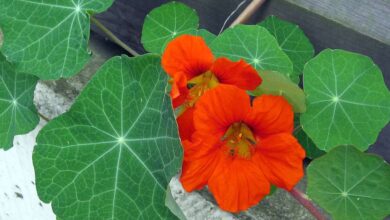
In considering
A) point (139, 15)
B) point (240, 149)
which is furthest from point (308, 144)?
point (139, 15)

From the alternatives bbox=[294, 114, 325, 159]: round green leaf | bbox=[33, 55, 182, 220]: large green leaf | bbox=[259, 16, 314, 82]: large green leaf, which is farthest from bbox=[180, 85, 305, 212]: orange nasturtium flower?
bbox=[259, 16, 314, 82]: large green leaf

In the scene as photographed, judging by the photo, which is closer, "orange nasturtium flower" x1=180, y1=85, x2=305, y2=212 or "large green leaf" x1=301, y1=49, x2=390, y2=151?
"orange nasturtium flower" x1=180, y1=85, x2=305, y2=212

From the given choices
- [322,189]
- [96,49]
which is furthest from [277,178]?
[96,49]

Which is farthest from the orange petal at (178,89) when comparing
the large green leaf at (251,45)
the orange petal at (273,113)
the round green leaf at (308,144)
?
the round green leaf at (308,144)

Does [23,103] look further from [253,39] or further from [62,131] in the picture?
[253,39]

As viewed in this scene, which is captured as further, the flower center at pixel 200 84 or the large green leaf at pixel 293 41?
the large green leaf at pixel 293 41

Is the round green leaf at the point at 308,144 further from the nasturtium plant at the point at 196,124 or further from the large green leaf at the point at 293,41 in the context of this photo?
the large green leaf at the point at 293,41

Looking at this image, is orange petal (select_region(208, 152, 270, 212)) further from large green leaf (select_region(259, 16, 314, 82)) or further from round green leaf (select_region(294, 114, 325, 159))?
large green leaf (select_region(259, 16, 314, 82))
